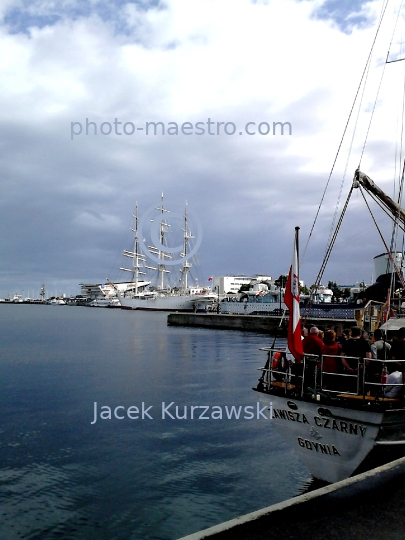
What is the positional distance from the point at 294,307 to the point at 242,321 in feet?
209

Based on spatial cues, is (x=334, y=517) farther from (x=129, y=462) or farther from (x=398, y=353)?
(x=129, y=462)

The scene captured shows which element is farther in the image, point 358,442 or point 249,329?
point 249,329

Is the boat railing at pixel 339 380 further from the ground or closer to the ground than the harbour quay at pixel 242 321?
further from the ground

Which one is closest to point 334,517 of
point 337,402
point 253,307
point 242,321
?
point 337,402

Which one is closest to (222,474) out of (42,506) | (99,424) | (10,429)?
(42,506)

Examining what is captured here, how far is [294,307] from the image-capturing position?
9.49 meters

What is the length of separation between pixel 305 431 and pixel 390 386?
186cm

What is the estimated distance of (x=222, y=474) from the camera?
12.0m

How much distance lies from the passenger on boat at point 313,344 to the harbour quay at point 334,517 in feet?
9.66

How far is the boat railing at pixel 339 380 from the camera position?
9203 mm

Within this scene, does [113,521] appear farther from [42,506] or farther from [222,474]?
[222,474]

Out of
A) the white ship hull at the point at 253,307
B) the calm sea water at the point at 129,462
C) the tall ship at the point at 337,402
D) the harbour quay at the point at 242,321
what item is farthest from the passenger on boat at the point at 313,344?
the white ship hull at the point at 253,307

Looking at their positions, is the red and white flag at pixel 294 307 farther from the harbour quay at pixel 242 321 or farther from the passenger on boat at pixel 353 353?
the harbour quay at pixel 242 321

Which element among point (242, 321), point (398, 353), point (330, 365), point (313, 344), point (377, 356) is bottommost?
point (242, 321)
